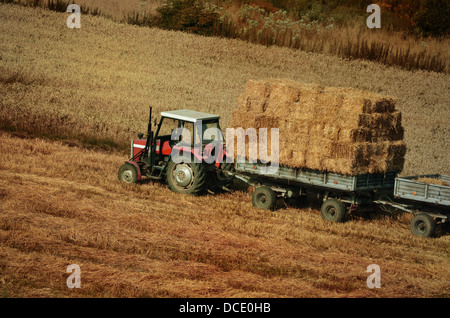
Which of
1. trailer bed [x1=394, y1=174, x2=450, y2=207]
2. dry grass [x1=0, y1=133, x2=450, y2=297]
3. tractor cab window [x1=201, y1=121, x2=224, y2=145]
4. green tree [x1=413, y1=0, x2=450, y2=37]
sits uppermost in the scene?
green tree [x1=413, y1=0, x2=450, y2=37]

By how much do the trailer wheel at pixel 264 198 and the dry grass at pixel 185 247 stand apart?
1.00 feet

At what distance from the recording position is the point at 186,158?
48.5 ft

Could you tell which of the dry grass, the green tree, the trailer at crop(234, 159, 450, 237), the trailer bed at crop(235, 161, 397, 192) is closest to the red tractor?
the dry grass

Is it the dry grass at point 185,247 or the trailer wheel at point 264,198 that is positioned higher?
the trailer wheel at point 264,198

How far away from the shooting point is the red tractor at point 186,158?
48.4 ft

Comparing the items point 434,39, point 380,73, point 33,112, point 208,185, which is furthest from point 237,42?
point 208,185

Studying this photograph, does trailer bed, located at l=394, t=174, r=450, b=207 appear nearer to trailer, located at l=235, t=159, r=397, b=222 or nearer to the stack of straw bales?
the stack of straw bales

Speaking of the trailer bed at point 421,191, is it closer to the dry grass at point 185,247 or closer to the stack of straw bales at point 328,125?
the stack of straw bales at point 328,125

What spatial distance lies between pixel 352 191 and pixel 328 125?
152cm

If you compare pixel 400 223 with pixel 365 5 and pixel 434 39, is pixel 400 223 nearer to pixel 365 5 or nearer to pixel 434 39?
pixel 434 39

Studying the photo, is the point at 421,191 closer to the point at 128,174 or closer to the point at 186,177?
the point at 186,177

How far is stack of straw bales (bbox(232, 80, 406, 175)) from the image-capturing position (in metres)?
13.0

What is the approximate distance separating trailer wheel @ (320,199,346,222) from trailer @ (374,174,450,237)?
3.02 ft

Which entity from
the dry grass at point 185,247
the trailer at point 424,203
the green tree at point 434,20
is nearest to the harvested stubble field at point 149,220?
the dry grass at point 185,247
